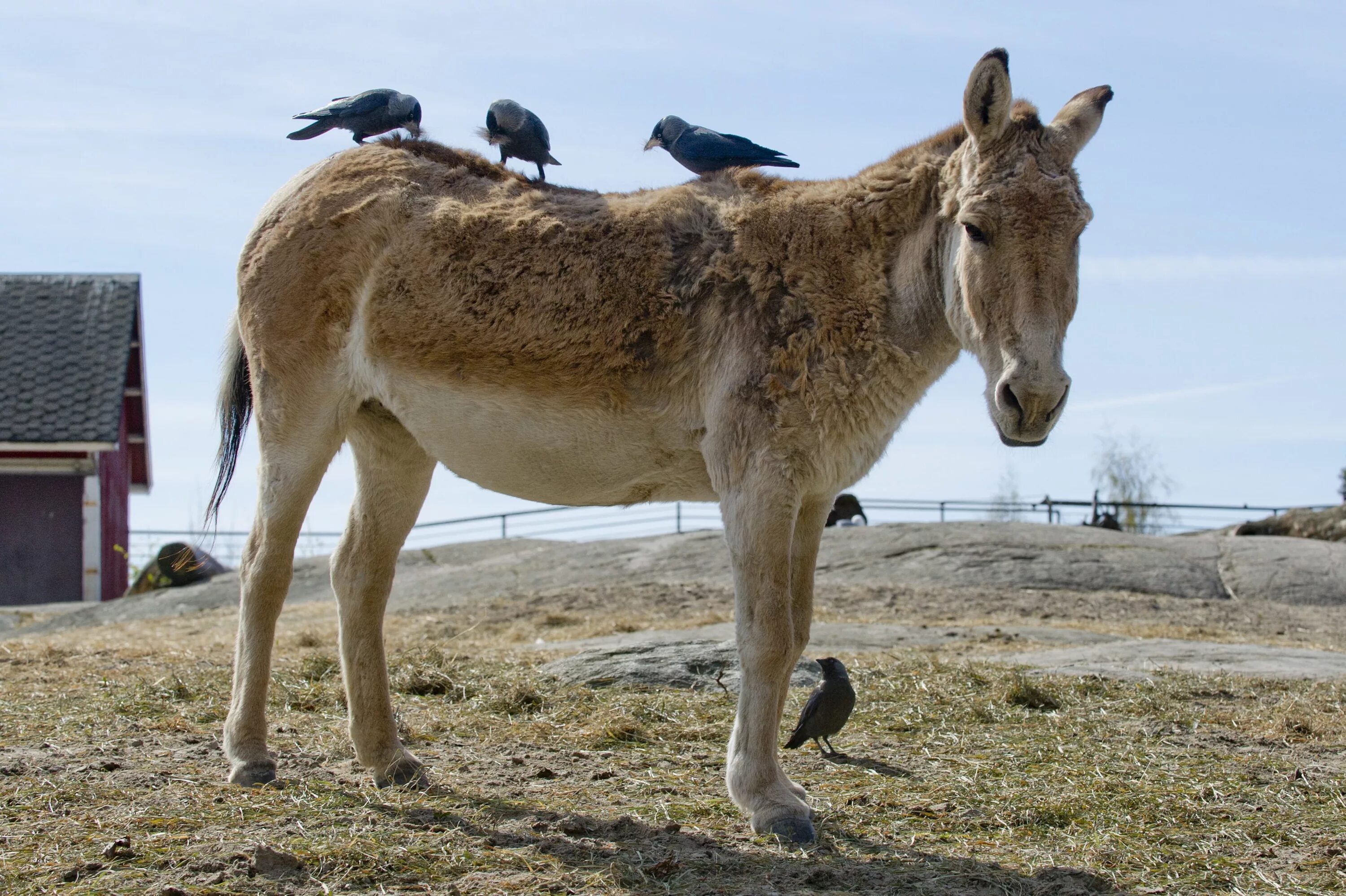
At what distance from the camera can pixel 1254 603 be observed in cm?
1387

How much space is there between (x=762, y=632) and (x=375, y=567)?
1.87 m

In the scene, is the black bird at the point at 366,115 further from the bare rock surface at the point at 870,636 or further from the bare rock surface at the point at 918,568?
the bare rock surface at the point at 918,568

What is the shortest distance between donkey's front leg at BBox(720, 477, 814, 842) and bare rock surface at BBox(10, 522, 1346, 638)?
1003 cm

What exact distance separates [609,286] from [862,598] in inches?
357

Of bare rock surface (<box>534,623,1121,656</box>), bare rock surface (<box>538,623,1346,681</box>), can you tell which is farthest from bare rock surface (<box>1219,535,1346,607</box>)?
bare rock surface (<box>534,623,1121,656</box>)

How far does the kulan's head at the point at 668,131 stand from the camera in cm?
615

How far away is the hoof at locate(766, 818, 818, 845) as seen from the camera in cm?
386

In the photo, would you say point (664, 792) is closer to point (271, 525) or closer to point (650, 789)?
point (650, 789)

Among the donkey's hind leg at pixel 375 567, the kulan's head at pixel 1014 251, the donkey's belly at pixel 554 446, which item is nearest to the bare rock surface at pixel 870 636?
the donkey's hind leg at pixel 375 567

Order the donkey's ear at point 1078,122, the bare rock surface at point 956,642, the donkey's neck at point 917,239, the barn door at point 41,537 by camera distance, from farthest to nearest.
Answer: the barn door at point 41,537 → the bare rock surface at point 956,642 → the donkey's neck at point 917,239 → the donkey's ear at point 1078,122

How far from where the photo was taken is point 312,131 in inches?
240

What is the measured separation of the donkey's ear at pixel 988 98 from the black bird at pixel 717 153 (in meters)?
1.52

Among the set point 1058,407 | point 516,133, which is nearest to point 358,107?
point 516,133

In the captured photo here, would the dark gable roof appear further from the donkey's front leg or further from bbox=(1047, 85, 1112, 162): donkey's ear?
bbox=(1047, 85, 1112, 162): donkey's ear
